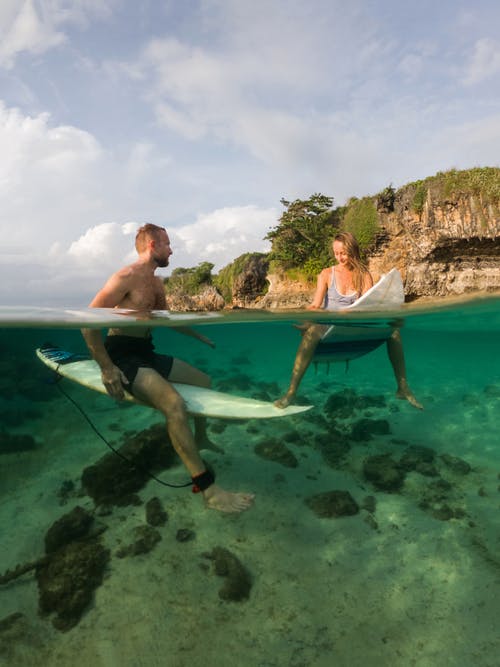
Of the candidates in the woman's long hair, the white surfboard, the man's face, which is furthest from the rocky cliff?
the man's face

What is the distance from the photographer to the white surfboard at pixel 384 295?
5273 millimetres

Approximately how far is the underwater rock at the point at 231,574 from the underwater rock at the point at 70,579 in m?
1.46

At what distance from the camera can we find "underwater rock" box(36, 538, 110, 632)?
3.62 meters

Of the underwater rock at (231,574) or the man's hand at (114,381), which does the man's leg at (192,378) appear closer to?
the man's hand at (114,381)

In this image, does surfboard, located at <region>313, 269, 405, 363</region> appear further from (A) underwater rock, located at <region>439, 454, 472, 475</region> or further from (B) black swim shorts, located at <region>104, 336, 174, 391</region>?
(B) black swim shorts, located at <region>104, 336, 174, 391</region>

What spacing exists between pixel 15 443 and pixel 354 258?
8.83 meters

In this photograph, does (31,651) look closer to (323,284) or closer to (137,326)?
(137,326)

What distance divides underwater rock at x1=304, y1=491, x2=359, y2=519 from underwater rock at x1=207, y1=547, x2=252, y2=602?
1589mm

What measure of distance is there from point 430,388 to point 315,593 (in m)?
11.6

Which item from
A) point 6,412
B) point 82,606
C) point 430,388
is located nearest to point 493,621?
point 82,606

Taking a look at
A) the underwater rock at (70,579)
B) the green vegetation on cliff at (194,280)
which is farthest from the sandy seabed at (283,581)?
the green vegetation on cliff at (194,280)

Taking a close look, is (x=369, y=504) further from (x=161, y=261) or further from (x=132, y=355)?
(x=161, y=261)

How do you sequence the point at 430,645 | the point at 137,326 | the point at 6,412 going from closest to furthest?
the point at 430,645 → the point at 137,326 → the point at 6,412

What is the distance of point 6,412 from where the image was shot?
9766 millimetres
